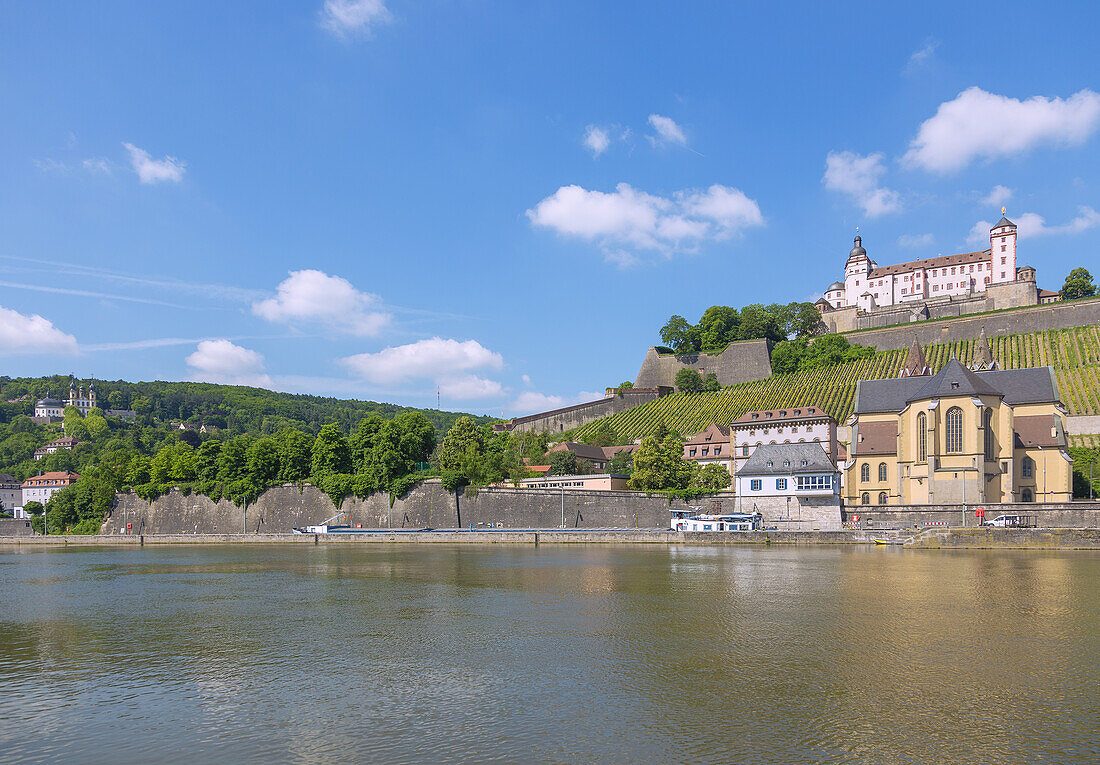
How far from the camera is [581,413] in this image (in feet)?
303

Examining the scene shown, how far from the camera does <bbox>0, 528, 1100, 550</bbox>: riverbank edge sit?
39.3 m

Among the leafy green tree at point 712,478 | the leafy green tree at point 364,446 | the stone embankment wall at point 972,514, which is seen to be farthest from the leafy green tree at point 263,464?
the stone embankment wall at point 972,514

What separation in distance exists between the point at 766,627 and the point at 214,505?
62.1m

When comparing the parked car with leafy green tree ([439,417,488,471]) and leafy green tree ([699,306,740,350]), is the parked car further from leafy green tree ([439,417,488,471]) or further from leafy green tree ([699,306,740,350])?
leafy green tree ([699,306,740,350])

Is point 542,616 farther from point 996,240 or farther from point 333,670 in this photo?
point 996,240

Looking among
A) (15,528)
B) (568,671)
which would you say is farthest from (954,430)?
(15,528)

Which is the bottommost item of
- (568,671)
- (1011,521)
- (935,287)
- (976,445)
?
(1011,521)

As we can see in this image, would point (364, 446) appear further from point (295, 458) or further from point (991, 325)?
point (991, 325)

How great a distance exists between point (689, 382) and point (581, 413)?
13337mm

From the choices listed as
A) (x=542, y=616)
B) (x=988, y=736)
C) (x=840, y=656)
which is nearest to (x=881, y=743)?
(x=988, y=736)

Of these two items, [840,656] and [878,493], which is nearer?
[840,656]

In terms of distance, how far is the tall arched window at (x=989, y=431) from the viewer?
4781 centimetres

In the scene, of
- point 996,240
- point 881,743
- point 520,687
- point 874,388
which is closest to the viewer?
point 881,743

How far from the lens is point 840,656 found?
15359 mm
